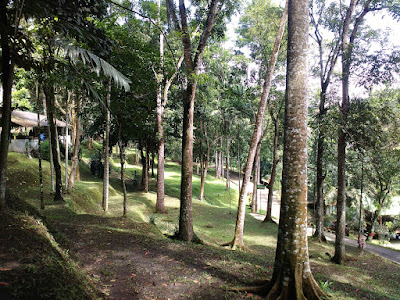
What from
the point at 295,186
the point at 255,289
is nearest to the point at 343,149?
the point at 295,186

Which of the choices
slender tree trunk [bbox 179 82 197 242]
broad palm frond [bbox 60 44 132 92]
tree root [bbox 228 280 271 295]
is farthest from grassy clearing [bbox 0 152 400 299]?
broad palm frond [bbox 60 44 132 92]

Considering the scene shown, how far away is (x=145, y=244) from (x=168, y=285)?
2.64 m

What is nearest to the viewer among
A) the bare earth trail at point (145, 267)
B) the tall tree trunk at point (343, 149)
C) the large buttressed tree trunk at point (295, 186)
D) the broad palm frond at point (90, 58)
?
the large buttressed tree trunk at point (295, 186)

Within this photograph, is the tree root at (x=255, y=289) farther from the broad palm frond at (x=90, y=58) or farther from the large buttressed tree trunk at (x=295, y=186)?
the broad palm frond at (x=90, y=58)

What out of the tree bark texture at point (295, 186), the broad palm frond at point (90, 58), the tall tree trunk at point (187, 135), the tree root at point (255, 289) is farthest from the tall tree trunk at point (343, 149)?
the broad palm frond at point (90, 58)

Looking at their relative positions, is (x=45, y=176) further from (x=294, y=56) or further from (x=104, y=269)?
(x=294, y=56)

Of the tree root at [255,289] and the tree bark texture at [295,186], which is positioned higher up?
the tree bark texture at [295,186]

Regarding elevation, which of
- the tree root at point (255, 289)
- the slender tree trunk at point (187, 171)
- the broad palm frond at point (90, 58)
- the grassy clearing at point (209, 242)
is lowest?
the grassy clearing at point (209, 242)

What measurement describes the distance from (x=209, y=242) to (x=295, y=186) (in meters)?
8.18

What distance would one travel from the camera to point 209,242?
11.7 meters

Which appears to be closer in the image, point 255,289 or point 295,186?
point 295,186

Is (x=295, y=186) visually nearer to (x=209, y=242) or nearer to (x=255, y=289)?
(x=255, y=289)

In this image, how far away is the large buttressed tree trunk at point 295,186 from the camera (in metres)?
4.28

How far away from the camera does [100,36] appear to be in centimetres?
590
